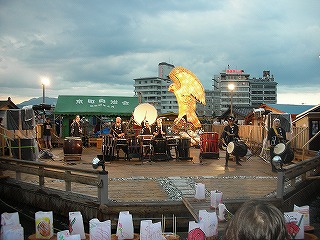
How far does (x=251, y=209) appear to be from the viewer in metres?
2.18

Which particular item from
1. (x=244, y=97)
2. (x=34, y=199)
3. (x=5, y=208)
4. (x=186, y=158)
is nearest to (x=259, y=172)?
(x=186, y=158)

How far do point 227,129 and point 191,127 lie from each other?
900 cm

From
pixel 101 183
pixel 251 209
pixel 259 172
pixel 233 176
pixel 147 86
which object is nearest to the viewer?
pixel 251 209

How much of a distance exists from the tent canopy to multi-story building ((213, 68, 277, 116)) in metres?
87.3

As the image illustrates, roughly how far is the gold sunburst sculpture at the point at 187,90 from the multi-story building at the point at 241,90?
88615 mm

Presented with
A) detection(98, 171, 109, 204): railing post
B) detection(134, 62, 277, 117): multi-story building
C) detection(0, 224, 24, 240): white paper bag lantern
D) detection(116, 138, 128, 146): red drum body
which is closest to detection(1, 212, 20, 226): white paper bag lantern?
detection(0, 224, 24, 240): white paper bag lantern

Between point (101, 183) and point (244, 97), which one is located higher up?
point (244, 97)

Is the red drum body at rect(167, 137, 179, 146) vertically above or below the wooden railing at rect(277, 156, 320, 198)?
above

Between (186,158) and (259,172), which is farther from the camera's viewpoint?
(186,158)

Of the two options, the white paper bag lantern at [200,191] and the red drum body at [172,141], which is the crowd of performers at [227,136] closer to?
the red drum body at [172,141]

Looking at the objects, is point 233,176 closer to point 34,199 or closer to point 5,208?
point 34,199

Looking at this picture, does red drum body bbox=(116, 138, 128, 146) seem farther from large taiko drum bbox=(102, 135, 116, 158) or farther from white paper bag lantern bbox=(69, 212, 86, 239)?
white paper bag lantern bbox=(69, 212, 86, 239)

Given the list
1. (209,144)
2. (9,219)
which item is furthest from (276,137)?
(9,219)

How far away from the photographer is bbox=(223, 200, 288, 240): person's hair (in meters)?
2.11
